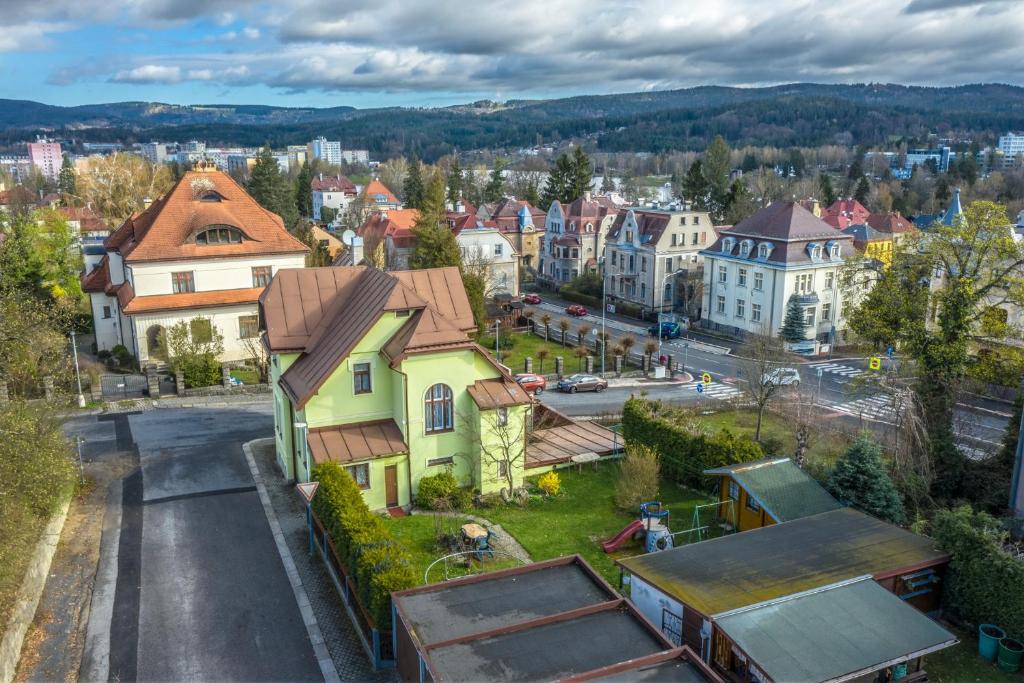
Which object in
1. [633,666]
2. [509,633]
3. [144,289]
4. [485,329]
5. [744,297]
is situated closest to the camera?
[633,666]

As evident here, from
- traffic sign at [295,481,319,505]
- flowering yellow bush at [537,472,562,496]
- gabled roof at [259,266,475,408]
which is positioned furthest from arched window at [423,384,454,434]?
traffic sign at [295,481,319,505]

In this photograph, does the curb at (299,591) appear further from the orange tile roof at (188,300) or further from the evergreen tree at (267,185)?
the evergreen tree at (267,185)

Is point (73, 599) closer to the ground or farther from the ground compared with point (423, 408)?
closer to the ground

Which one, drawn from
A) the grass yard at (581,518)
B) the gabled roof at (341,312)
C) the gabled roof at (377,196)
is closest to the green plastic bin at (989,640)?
the grass yard at (581,518)

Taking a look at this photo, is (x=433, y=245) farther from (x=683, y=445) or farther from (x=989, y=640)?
(x=989, y=640)

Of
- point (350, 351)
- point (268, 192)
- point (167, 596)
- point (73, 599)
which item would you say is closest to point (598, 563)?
point (350, 351)

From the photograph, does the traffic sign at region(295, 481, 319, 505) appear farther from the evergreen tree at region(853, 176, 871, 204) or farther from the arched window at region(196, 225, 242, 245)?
the evergreen tree at region(853, 176, 871, 204)

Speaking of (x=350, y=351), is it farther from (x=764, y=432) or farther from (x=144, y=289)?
(x=144, y=289)

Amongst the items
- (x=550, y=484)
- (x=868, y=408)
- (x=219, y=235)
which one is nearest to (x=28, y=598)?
(x=550, y=484)
